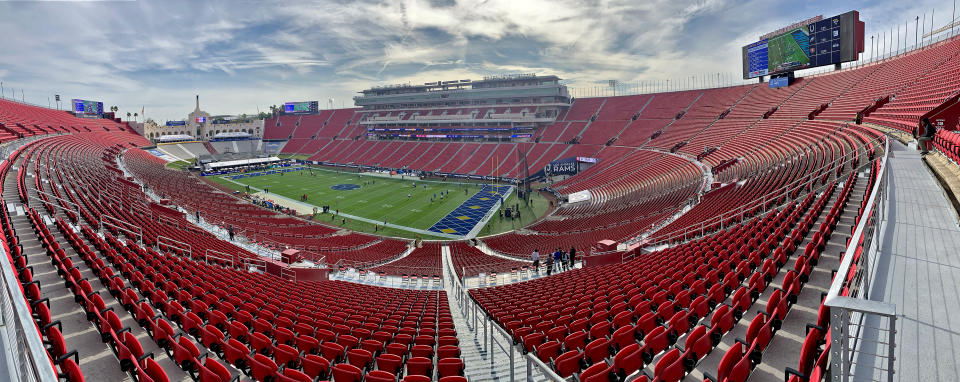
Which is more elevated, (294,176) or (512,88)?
(512,88)

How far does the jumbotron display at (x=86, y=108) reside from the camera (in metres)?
90.3

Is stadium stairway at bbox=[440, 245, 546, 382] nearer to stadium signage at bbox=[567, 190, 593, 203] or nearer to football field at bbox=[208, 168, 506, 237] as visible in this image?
football field at bbox=[208, 168, 506, 237]

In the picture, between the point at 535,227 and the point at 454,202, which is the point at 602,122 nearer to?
the point at 454,202

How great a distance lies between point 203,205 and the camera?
113 ft

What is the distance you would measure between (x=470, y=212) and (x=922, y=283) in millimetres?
38839

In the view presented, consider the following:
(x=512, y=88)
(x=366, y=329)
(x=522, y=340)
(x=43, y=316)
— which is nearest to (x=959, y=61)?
(x=522, y=340)

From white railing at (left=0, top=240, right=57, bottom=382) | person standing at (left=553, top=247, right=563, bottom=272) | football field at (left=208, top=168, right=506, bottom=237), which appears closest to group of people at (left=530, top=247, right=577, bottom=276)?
person standing at (left=553, top=247, right=563, bottom=272)

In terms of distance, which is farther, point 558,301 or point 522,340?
point 558,301

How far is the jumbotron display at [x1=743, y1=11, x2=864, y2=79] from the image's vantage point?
4050cm

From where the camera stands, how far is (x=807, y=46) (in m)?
44.2

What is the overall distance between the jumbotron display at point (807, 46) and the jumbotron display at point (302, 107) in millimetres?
100756

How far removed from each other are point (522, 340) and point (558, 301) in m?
3.21

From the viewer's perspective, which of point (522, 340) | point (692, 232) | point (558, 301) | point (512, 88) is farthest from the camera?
point (512, 88)

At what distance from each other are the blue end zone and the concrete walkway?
29.5m
